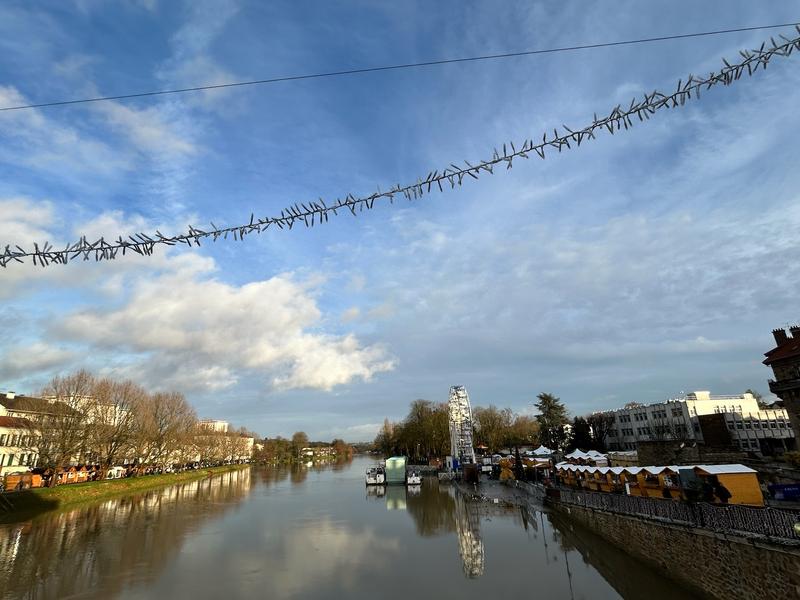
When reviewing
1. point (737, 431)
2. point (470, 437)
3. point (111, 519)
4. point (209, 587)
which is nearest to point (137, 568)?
point (209, 587)

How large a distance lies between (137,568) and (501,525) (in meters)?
18.4

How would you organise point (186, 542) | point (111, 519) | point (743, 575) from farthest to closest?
point (111, 519)
point (186, 542)
point (743, 575)

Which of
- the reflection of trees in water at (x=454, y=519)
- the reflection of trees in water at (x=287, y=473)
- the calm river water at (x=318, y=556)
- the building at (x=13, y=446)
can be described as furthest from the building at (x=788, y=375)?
the building at (x=13, y=446)

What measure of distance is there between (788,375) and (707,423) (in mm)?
26587

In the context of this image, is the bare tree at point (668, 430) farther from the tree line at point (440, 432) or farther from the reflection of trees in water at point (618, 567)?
the reflection of trees in water at point (618, 567)

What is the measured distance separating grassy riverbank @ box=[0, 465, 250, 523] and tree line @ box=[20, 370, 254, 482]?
106 inches

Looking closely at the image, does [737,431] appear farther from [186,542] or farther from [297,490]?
[186,542]

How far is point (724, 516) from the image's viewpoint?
1114cm

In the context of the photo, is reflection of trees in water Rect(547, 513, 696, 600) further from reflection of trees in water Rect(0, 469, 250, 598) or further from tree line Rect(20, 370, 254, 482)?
tree line Rect(20, 370, 254, 482)

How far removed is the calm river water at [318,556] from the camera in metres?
14.7

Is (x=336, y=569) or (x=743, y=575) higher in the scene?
(x=743, y=575)

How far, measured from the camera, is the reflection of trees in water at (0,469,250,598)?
603 inches

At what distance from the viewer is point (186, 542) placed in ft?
73.8

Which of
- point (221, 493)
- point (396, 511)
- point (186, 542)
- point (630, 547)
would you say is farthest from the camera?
point (221, 493)
